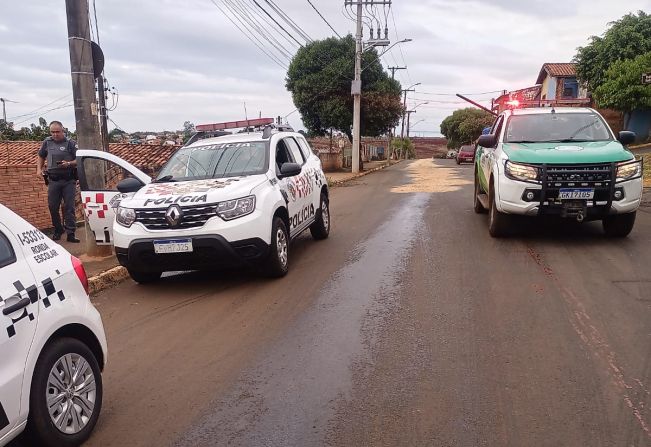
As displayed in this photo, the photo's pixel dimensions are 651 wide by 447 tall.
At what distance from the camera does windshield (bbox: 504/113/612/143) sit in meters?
8.50

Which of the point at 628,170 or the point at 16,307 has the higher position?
the point at 628,170

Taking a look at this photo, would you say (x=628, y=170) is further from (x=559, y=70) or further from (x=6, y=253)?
(x=559, y=70)

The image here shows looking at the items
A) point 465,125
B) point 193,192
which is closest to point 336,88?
point 193,192

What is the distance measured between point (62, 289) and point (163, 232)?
2.87 m

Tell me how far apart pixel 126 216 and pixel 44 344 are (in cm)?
350

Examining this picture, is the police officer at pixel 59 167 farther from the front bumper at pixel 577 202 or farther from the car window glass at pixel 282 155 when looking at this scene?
the front bumper at pixel 577 202

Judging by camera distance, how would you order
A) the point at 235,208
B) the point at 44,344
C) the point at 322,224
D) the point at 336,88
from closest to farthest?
the point at 44,344
the point at 235,208
the point at 322,224
the point at 336,88

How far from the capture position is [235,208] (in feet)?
19.9

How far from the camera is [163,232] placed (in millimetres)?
6020

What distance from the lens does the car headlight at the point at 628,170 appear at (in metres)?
7.44

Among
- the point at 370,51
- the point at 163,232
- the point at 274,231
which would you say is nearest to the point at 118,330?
the point at 163,232

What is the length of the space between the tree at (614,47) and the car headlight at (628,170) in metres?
27.3

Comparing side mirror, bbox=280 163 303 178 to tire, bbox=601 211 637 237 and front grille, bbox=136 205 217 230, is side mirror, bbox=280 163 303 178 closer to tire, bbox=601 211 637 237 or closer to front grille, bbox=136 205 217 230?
front grille, bbox=136 205 217 230

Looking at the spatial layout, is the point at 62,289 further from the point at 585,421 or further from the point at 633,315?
the point at 633,315
